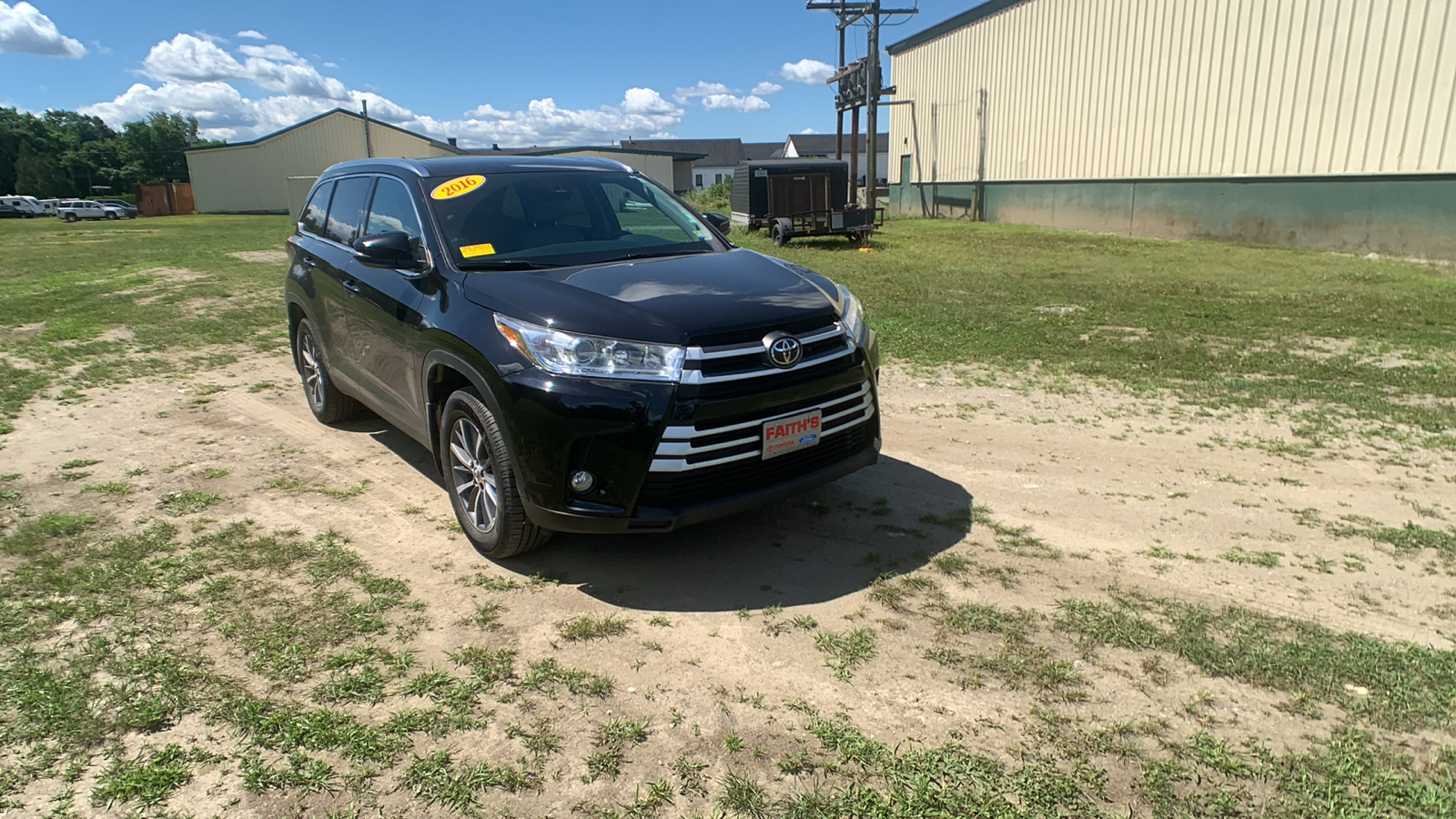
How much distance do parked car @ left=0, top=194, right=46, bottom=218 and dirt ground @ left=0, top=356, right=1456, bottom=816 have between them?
67.4 meters

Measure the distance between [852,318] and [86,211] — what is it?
2462 inches

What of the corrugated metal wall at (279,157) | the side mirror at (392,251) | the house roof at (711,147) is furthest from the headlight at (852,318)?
the house roof at (711,147)

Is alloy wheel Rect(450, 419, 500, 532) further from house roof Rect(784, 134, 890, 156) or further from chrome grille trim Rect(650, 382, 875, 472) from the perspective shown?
house roof Rect(784, 134, 890, 156)

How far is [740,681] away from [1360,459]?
4322 mm

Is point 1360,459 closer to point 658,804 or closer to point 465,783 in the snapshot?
point 658,804

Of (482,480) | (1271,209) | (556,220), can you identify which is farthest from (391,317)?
(1271,209)

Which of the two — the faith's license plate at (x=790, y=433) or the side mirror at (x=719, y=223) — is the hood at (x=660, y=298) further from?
the side mirror at (x=719, y=223)

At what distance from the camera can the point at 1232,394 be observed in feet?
21.5

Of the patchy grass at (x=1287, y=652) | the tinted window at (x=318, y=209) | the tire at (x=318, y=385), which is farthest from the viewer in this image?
the tire at (x=318, y=385)

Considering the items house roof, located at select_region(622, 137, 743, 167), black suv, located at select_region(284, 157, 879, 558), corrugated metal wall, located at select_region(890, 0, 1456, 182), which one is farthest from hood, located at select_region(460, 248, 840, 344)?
house roof, located at select_region(622, 137, 743, 167)

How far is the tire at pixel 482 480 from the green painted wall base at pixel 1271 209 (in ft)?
61.4

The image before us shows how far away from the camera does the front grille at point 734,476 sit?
3480 millimetres

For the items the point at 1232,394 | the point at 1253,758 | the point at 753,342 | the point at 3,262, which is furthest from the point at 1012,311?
the point at 3,262

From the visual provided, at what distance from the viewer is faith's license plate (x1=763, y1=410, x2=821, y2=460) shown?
3.61 meters
